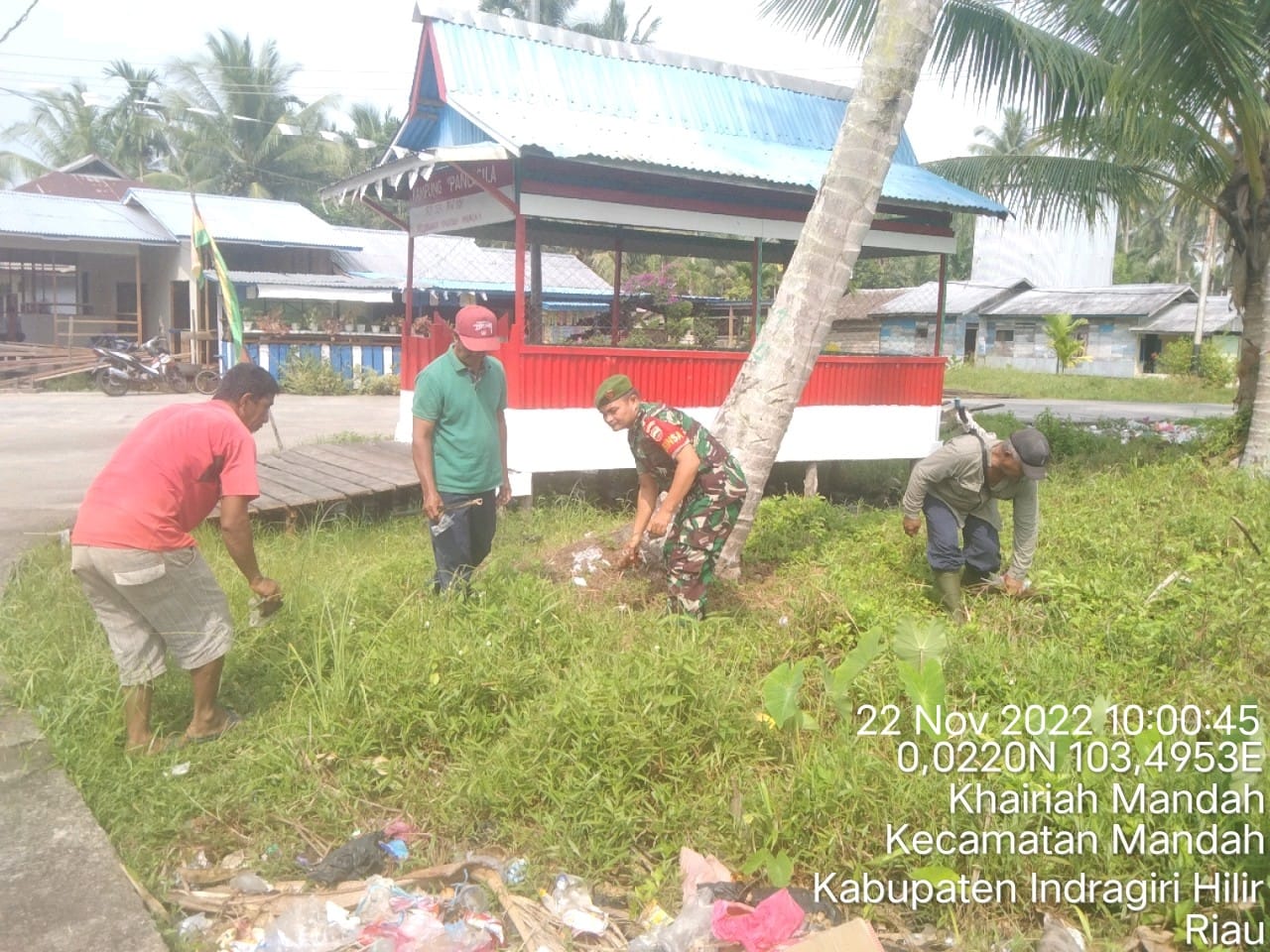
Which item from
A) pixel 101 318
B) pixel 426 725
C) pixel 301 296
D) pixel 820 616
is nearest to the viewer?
pixel 426 725

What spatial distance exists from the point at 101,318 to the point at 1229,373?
3255 cm

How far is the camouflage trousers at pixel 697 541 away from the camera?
5000 millimetres

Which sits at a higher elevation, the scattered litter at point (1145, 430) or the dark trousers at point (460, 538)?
the scattered litter at point (1145, 430)

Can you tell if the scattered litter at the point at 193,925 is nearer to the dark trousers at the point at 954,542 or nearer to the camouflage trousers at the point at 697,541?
the camouflage trousers at the point at 697,541

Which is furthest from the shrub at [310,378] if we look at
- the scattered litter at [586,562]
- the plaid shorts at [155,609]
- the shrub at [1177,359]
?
the shrub at [1177,359]

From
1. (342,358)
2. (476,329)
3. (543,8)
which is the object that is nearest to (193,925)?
(476,329)

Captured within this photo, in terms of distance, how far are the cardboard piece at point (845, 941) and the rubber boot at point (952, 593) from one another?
120 inches

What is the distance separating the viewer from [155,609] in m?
3.93

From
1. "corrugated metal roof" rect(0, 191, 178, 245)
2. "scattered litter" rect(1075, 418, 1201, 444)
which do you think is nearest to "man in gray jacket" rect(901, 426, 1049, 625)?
"scattered litter" rect(1075, 418, 1201, 444)

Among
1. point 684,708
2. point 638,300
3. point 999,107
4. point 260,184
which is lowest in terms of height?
point 684,708

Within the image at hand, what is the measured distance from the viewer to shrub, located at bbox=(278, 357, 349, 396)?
73.1 ft

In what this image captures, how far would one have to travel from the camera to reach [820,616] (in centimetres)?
525

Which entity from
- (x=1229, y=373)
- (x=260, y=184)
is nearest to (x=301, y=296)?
(x=260, y=184)

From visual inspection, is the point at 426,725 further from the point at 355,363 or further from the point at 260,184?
the point at 260,184
